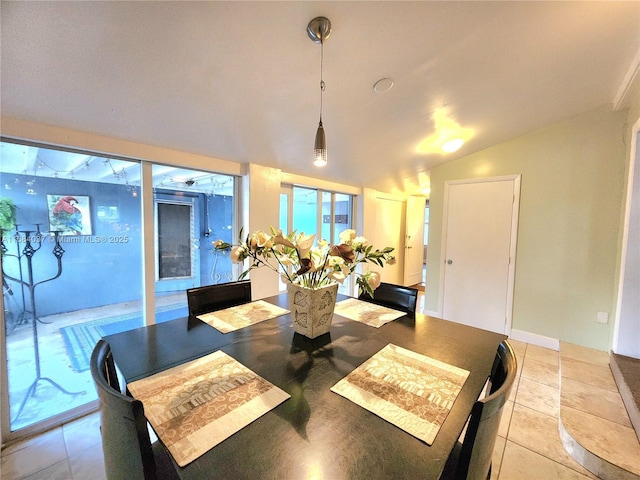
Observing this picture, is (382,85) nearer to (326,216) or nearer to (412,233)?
(326,216)

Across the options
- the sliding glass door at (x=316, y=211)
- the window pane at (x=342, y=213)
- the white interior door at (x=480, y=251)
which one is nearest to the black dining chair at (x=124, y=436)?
the sliding glass door at (x=316, y=211)

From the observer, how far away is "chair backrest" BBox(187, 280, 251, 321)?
5.35ft

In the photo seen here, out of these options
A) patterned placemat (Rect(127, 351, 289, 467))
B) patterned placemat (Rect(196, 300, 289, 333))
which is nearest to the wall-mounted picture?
patterned placemat (Rect(196, 300, 289, 333))

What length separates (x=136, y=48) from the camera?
1.26 m

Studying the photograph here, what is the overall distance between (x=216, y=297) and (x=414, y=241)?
4668 millimetres

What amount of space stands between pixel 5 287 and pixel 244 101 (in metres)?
1.87

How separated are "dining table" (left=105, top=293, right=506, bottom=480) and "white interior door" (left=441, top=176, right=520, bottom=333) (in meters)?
2.12

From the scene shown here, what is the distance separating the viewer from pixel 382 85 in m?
1.77

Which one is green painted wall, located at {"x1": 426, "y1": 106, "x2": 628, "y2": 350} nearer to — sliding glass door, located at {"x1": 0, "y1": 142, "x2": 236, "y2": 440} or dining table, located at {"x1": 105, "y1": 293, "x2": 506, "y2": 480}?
dining table, located at {"x1": 105, "y1": 293, "x2": 506, "y2": 480}

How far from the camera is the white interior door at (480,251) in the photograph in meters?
3.06

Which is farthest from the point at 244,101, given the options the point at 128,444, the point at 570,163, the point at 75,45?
the point at 570,163

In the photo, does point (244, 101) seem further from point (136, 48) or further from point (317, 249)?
point (317, 249)

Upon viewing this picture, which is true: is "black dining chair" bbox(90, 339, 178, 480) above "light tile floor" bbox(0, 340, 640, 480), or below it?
above

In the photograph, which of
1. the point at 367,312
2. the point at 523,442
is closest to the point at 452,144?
the point at 367,312
